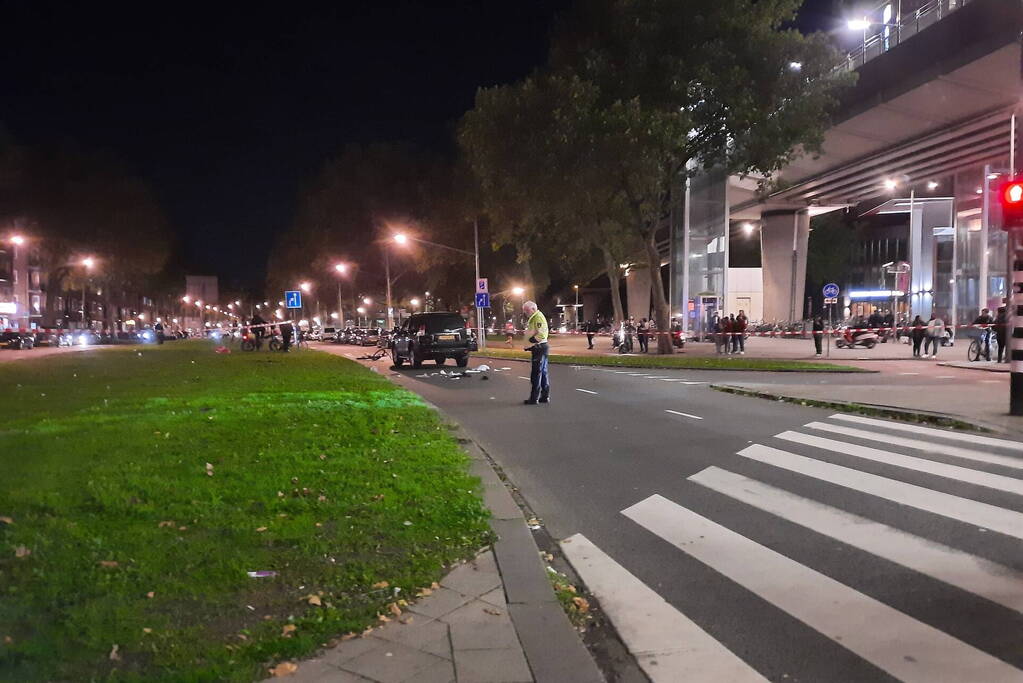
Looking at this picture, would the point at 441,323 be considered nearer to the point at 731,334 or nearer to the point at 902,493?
the point at 731,334

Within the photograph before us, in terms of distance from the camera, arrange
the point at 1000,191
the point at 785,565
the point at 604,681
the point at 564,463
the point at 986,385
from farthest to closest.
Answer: the point at 986,385
the point at 1000,191
the point at 564,463
the point at 785,565
the point at 604,681

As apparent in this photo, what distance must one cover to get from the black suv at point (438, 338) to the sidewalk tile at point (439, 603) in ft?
66.3

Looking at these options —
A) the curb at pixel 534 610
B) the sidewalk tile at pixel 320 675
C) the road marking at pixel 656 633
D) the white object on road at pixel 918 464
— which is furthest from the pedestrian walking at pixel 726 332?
the sidewalk tile at pixel 320 675

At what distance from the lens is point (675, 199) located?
3100cm

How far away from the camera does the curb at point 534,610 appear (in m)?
3.58

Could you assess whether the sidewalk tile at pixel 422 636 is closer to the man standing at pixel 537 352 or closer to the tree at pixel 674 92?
the man standing at pixel 537 352

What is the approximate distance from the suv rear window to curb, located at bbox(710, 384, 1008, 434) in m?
11.6

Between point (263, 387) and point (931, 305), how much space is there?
39.6 m

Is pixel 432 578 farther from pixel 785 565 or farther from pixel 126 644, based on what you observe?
pixel 785 565

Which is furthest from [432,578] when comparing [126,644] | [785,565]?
[785,565]

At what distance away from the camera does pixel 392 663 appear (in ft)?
11.6

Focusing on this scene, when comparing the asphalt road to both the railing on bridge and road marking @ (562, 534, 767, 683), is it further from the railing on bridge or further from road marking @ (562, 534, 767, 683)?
the railing on bridge

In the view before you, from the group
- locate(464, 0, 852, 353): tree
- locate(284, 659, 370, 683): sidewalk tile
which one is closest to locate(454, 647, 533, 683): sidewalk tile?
locate(284, 659, 370, 683): sidewalk tile

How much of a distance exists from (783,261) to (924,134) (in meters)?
19.8
